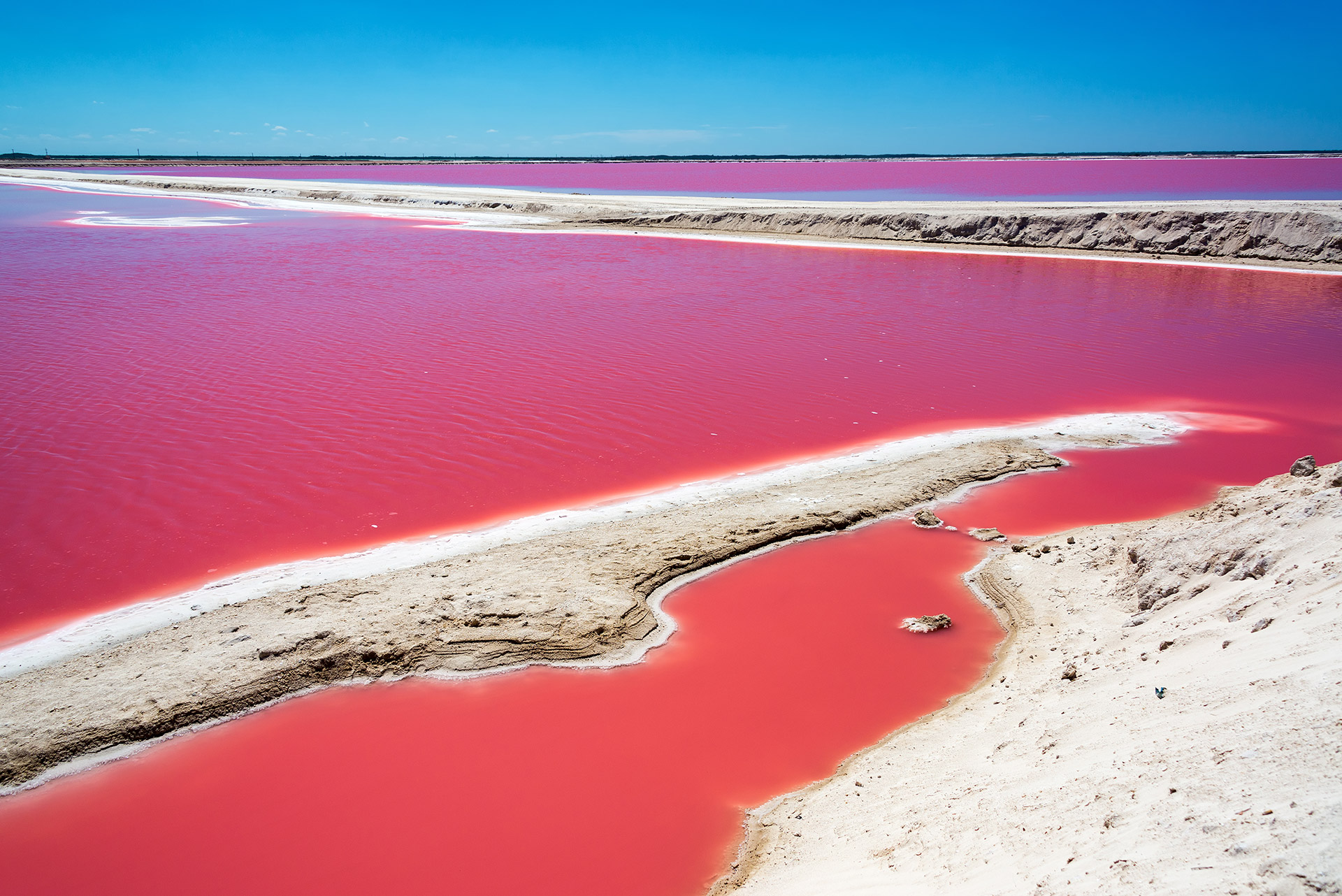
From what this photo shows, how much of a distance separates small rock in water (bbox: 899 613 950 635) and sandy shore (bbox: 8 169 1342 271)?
948 inches

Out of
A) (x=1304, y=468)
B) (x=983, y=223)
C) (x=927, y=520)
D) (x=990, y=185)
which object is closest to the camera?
(x=1304, y=468)

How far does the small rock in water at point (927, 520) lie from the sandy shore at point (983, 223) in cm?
2257

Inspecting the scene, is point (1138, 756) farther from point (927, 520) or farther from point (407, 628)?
point (407, 628)

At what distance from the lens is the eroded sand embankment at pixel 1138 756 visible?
2705mm

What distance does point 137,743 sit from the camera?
4562 millimetres

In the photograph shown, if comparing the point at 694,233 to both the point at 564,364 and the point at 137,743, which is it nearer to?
the point at 564,364

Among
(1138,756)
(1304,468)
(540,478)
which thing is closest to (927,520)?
(1304,468)

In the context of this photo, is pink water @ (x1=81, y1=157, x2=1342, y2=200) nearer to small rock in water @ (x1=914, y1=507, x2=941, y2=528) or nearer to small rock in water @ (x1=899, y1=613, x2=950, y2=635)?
small rock in water @ (x1=914, y1=507, x2=941, y2=528)

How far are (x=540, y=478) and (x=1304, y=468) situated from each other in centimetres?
641

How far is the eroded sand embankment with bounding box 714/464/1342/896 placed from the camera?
8.87ft

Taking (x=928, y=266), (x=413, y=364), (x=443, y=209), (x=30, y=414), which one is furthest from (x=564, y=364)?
(x=443, y=209)

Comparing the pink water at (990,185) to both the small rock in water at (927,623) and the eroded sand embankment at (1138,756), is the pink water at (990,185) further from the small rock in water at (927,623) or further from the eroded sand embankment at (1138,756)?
the eroded sand embankment at (1138,756)

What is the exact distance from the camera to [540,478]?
8336mm

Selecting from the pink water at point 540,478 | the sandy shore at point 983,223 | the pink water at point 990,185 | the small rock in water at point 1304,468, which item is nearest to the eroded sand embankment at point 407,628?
the pink water at point 540,478
